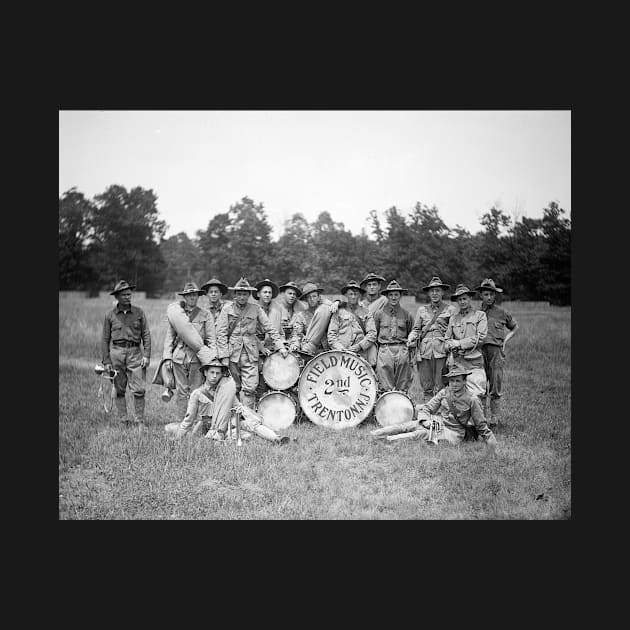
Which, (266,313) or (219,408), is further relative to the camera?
(266,313)

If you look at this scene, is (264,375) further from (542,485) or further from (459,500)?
(542,485)

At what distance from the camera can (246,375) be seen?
28.4 ft

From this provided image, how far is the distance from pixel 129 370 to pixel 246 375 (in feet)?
5.57

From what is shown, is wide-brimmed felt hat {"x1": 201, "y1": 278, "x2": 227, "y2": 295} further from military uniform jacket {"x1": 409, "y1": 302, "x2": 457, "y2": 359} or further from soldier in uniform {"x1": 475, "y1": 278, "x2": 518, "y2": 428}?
soldier in uniform {"x1": 475, "y1": 278, "x2": 518, "y2": 428}

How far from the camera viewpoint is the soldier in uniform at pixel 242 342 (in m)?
8.62

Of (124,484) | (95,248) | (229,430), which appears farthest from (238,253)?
(124,484)

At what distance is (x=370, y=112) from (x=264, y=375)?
153 inches

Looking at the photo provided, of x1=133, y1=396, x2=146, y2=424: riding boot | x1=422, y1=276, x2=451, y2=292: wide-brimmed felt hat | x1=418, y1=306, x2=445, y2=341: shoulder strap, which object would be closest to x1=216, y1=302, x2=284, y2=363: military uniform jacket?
x1=133, y1=396, x2=146, y2=424: riding boot

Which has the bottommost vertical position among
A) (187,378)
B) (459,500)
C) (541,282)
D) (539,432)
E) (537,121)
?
(459,500)

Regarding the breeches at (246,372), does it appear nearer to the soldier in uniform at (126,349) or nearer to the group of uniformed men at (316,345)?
the group of uniformed men at (316,345)

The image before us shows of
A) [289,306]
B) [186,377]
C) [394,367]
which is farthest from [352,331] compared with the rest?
[186,377]

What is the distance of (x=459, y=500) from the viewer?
23.0ft

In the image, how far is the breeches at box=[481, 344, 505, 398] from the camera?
345 inches

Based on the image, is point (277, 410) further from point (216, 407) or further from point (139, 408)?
point (139, 408)
